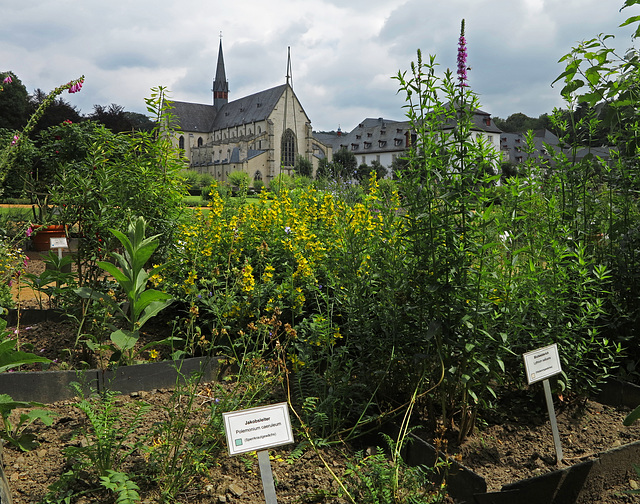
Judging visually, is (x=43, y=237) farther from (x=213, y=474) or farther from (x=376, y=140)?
(x=376, y=140)

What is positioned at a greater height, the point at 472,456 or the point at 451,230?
the point at 451,230

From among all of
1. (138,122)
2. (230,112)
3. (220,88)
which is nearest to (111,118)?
(138,122)

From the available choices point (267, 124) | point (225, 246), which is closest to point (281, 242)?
point (225, 246)

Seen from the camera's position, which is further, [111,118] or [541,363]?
[111,118]

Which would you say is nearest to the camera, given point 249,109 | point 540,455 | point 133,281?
point 540,455

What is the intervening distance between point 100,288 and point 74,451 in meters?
1.80

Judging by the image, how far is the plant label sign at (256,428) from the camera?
1769mm

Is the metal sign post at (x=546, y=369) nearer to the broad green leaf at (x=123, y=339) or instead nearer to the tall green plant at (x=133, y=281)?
the tall green plant at (x=133, y=281)

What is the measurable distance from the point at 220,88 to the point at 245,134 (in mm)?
16779

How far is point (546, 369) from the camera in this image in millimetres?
2518

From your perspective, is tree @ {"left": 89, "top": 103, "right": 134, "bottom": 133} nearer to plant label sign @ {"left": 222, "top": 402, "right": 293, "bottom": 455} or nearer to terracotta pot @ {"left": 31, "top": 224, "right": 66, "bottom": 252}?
terracotta pot @ {"left": 31, "top": 224, "right": 66, "bottom": 252}

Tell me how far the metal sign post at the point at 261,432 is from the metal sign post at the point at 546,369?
122cm

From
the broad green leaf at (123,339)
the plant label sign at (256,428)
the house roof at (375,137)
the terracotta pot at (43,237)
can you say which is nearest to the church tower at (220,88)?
the house roof at (375,137)

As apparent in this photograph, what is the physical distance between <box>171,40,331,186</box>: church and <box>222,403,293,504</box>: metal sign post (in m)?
60.8
